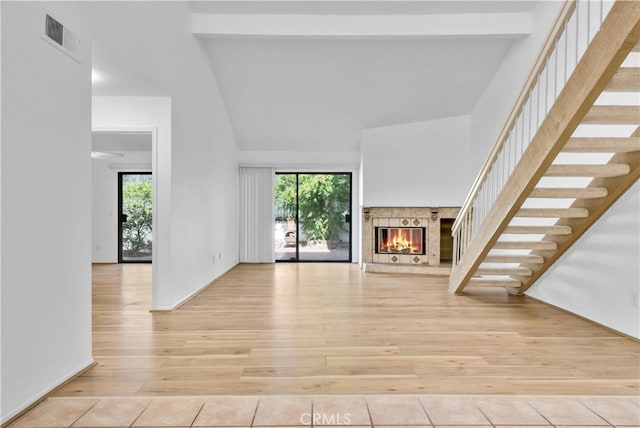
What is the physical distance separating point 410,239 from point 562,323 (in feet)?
11.9

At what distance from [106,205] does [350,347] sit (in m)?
7.49

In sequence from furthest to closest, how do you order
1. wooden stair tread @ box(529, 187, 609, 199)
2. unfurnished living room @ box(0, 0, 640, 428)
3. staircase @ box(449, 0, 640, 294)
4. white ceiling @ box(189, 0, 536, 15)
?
white ceiling @ box(189, 0, 536, 15) → wooden stair tread @ box(529, 187, 609, 199) → staircase @ box(449, 0, 640, 294) → unfurnished living room @ box(0, 0, 640, 428)

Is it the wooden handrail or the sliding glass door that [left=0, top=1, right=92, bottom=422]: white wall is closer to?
the wooden handrail

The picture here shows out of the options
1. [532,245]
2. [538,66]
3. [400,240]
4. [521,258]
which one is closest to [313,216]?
[400,240]

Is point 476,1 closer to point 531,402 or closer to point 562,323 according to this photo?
point 562,323

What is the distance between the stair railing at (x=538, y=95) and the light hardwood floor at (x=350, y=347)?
1.29 meters

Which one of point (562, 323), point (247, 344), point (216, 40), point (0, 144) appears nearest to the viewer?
point (0, 144)

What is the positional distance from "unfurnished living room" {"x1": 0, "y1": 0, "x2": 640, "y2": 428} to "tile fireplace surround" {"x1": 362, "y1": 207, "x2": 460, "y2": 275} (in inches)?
1.4

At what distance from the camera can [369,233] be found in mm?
7395

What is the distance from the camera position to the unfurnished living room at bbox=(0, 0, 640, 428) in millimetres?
2164

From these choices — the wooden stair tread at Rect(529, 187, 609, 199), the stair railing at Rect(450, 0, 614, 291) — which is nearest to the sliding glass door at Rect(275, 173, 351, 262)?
A: the stair railing at Rect(450, 0, 614, 291)

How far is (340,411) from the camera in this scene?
82.5 inches

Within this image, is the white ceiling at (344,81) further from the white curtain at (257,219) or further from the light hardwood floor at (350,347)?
the light hardwood floor at (350,347)

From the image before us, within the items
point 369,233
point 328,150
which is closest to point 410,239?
point 369,233
